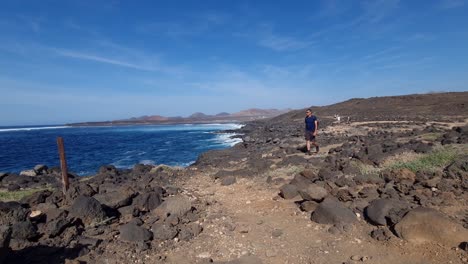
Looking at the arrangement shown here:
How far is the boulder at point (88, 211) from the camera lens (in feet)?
25.6

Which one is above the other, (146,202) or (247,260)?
(146,202)

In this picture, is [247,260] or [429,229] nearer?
[429,229]

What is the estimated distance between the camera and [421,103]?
174 feet

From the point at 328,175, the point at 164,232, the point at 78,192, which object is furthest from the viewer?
the point at 328,175

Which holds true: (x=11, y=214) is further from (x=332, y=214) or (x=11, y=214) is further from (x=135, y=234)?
(x=332, y=214)

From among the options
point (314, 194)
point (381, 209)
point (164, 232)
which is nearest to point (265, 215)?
point (314, 194)

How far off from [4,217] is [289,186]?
6.94 metres

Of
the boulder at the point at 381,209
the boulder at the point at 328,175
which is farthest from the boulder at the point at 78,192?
the boulder at the point at 381,209

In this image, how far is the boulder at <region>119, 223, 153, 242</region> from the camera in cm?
685

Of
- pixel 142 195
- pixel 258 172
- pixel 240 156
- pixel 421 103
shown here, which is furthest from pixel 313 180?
pixel 421 103

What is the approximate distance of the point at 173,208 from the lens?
8.47 metres

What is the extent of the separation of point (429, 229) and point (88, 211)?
23.4 ft

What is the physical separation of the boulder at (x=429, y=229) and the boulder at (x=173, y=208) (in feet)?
15.9

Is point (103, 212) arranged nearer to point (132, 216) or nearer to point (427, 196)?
point (132, 216)
